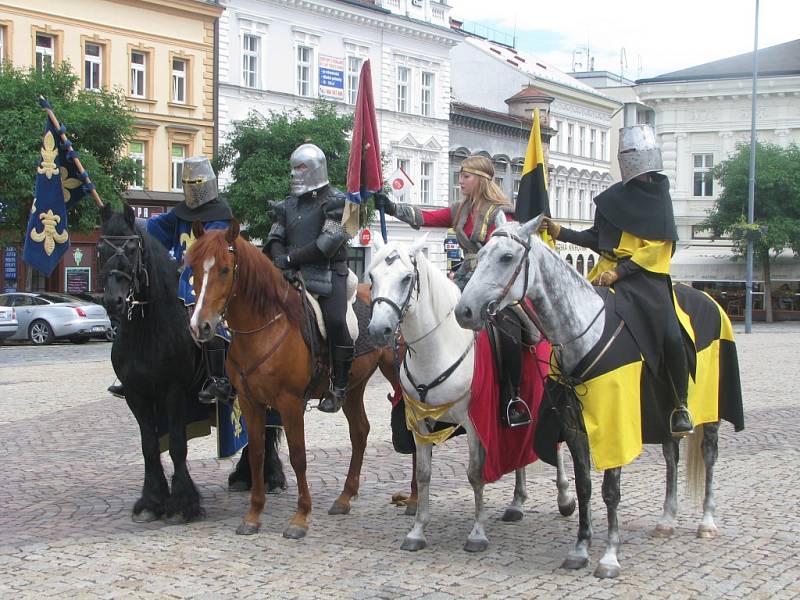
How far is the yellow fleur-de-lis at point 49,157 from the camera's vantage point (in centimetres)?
819

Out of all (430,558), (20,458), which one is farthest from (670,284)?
(20,458)

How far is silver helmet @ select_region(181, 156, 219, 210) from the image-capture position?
26.1 feet

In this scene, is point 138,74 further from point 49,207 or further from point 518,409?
point 518,409

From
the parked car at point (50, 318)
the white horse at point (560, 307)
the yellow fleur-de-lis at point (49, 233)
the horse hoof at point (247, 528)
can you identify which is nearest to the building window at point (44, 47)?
the parked car at point (50, 318)

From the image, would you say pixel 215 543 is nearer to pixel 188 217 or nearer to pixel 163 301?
pixel 163 301

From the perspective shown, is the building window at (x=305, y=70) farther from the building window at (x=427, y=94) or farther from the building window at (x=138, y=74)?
the building window at (x=427, y=94)

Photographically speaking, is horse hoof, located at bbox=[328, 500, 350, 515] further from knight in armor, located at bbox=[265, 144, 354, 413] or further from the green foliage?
the green foliage

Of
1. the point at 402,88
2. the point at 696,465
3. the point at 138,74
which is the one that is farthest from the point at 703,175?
the point at 696,465

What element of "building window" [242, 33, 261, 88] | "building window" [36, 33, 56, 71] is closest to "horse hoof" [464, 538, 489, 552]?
"building window" [36, 33, 56, 71]

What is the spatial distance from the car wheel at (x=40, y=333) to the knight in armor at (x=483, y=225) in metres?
Answer: 22.4

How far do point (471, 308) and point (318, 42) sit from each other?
39622mm

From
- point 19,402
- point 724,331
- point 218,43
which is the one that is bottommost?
point 19,402

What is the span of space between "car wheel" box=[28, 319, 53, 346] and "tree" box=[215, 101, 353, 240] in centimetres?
871

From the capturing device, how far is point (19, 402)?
48.2 ft
